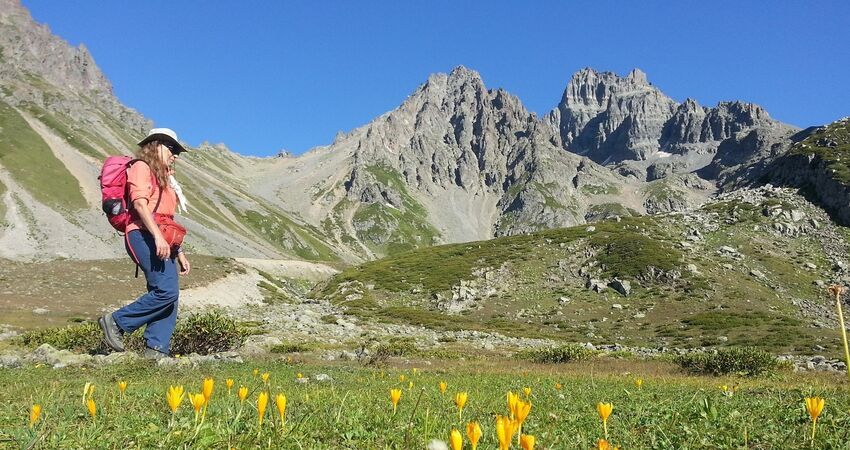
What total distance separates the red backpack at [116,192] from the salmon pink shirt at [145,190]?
0.33 ft

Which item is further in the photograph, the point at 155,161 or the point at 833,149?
the point at 833,149

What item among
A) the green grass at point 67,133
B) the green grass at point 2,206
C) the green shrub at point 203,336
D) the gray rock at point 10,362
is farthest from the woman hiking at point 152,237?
the green grass at point 67,133

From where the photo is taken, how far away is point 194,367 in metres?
10.5

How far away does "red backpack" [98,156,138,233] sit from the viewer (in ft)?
26.5

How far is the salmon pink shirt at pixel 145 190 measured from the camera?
806cm

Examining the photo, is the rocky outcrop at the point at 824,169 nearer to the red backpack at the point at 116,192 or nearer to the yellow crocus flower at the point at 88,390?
the red backpack at the point at 116,192

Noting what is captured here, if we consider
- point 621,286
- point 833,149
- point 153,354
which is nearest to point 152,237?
point 153,354

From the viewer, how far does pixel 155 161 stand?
28.3 feet

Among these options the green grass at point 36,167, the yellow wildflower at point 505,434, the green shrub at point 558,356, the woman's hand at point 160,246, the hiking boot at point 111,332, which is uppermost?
the green grass at point 36,167

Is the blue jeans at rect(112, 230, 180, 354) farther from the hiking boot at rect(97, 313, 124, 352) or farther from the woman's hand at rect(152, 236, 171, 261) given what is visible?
the woman's hand at rect(152, 236, 171, 261)

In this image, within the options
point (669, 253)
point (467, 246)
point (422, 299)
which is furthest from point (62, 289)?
point (669, 253)

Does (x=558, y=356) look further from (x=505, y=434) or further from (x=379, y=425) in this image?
(x=505, y=434)

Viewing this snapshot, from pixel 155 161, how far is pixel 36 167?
570 feet

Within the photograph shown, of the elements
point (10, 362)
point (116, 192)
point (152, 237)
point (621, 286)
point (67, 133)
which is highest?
point (67, 133)
